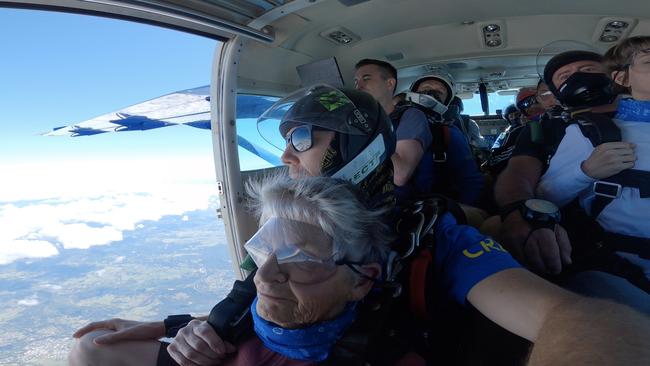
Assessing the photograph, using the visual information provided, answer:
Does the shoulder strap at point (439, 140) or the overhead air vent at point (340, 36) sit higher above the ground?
the overhead air vent at point (340, 36)

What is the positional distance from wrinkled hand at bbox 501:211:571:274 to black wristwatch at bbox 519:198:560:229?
0.06 ft

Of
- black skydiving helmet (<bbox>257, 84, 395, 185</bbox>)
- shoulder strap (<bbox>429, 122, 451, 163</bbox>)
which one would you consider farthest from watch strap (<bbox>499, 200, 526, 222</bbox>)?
shoulder strap (<bbox>429, 122, 451, 163</bbox>)

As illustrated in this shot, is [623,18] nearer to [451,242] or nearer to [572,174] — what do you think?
[572,174]

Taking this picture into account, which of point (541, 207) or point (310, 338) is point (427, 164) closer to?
point (541, 207)

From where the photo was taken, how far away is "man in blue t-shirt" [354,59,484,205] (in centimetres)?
185

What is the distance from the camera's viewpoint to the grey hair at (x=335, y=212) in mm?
995

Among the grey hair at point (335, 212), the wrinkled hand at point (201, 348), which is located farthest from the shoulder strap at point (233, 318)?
the grey hair at point (335, 212)

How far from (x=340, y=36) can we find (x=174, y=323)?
2.31 metres

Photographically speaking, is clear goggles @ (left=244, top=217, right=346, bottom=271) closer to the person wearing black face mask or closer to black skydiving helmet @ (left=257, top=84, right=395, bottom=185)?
black skydiving helmet @ (left=257, top=84, right=395, bottom=185)

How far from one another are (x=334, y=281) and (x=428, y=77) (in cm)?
237

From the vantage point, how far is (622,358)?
0.53 metres

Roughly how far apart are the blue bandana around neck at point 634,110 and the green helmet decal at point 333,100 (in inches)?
38.5

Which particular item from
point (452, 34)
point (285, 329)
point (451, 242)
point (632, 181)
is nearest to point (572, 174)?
point (632, 181)

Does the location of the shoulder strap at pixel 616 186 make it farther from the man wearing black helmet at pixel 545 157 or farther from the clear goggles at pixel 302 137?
the clear goggles at pixel 302 137
